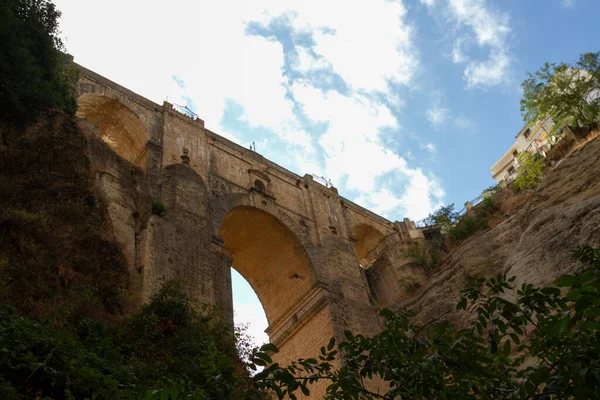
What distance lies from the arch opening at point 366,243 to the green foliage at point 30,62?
1438cm

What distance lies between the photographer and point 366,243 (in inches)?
1026

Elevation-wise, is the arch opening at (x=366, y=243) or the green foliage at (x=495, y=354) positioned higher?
the arch opening at (x=366, y=243)

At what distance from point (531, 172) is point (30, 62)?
57.6 ft

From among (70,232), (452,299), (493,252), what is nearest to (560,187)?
(493,252)

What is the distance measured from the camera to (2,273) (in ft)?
28.5

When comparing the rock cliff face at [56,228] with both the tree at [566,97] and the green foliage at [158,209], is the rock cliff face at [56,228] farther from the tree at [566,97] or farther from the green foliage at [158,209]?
the tree at [566,97]

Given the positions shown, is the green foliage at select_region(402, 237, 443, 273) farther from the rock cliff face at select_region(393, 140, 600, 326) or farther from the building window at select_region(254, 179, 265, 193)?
the building window at select_region(254, 179, 265, 193)

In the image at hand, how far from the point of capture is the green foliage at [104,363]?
4750mm

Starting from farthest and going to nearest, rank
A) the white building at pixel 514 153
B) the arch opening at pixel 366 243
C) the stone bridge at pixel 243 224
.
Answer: the white building at pixel 514 153 → the arch opening at pixel 366 243 → the stone bridge at pixel 243 224

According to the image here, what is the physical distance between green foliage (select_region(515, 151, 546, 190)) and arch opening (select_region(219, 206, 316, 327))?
9233mm

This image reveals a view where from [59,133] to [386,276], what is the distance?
48.2 feet

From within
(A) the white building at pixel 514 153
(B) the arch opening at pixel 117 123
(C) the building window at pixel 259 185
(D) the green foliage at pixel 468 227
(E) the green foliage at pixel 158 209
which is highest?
(A) the white building at pixel 514 153

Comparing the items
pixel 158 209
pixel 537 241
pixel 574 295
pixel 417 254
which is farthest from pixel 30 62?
pixel 417 254

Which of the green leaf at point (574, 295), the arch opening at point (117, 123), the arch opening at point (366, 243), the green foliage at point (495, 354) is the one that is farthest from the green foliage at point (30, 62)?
the arch opening at point (366, 243)
